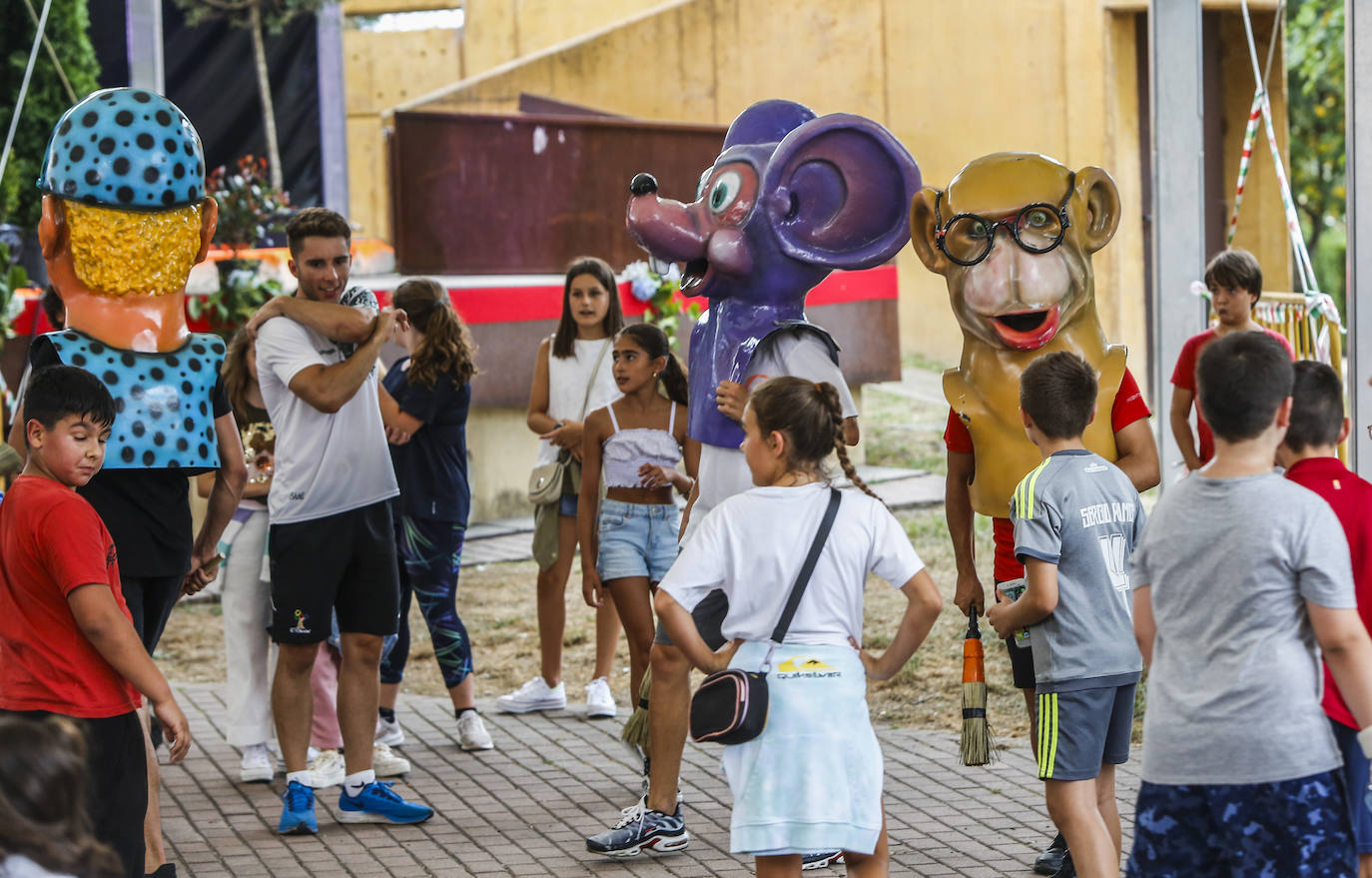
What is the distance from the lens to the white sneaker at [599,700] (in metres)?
6.69

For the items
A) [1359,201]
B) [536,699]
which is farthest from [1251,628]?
[536,699]

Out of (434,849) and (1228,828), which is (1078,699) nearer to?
(1228,828)

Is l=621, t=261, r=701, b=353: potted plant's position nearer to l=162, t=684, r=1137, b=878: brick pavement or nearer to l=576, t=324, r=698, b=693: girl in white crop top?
l=162, t=684, r=1137, b=878: brick pavement

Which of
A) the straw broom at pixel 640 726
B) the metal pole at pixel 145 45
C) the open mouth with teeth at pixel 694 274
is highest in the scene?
the metal pole at pixel 145 45

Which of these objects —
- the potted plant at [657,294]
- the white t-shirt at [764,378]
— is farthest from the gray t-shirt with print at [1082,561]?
the potted plant at [657,294]

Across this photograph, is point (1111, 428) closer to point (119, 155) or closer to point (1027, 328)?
point (1027, 328)

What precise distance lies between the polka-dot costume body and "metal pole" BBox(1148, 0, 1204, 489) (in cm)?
530

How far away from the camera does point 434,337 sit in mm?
6000

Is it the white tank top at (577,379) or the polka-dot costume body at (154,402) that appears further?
the white tank top at (577,379)

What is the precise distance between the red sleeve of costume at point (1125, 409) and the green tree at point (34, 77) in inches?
372

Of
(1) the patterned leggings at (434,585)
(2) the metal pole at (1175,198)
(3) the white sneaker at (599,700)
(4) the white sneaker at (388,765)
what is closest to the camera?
(4) the white sneaker at (388,765)

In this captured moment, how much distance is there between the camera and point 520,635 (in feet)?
27.6

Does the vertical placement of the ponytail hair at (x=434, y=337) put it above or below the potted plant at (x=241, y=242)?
below

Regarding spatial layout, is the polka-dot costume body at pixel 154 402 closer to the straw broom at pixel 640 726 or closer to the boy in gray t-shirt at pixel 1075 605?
the straw broom at pixel 640 726
